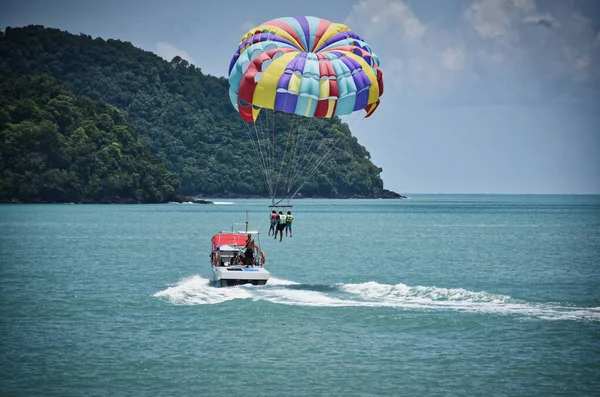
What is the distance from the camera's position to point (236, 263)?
33531 mm

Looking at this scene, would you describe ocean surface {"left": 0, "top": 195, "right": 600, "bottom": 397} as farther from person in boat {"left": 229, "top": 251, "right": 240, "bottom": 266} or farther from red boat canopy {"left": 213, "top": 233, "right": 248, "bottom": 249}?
red boat canopy {"left": 213, "top": 233, "right": 248, "bottom": 249}

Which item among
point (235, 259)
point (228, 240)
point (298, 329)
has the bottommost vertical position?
point (298, 329)

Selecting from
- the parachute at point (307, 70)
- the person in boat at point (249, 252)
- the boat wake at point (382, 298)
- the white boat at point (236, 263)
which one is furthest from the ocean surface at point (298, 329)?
the parachute at point (307, 70)

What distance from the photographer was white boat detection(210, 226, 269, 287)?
3142 centimetres

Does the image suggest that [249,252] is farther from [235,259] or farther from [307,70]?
[307,70]

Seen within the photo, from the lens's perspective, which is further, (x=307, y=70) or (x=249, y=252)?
(x=249, y=252)

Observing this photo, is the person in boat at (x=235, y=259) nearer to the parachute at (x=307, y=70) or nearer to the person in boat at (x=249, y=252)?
the person in boat at (x=249, y=252)

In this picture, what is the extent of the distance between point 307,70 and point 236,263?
28.7ft

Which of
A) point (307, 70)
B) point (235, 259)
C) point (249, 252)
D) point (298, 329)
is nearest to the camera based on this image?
point (298, 329)

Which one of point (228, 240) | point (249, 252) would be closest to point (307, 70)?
point (249, 252)

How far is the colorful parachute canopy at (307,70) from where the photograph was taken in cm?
3038

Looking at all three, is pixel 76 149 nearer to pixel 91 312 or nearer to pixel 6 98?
pixel 6 98

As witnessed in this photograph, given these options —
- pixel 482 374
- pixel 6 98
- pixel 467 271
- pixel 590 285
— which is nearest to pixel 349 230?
pixel 467 271

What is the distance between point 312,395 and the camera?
62.0 ft
